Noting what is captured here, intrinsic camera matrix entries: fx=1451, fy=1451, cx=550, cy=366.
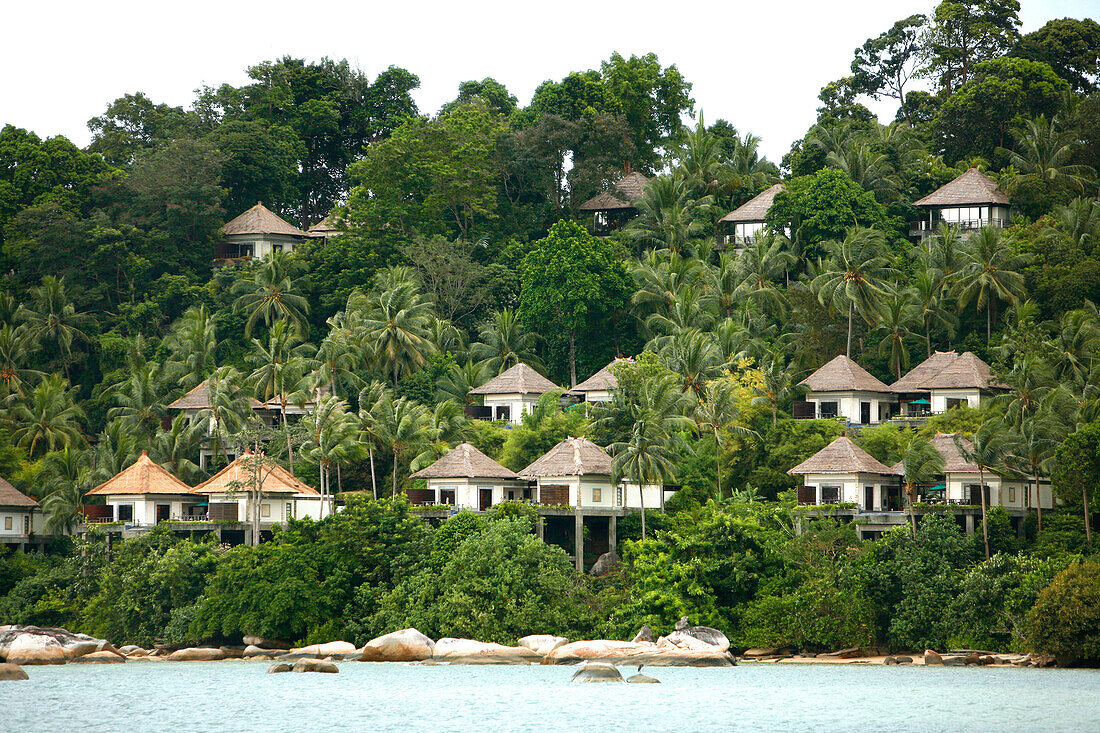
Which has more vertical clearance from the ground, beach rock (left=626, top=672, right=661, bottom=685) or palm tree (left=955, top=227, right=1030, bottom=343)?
palm tree (left=955, top=227, right=1030, bottom=343)

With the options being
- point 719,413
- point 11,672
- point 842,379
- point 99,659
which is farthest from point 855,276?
point 11,672

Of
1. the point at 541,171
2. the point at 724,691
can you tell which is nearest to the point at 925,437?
the point at 724,691

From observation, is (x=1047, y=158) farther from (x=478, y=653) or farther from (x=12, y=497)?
(x=12, y=497)

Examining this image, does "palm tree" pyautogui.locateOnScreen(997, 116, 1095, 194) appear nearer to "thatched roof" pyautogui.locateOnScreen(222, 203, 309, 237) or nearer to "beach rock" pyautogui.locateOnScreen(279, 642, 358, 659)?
"thatched roof" pyautogui.locateOnScreen(222, 203, 309, 237)

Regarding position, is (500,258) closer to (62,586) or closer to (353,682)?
(62,586)

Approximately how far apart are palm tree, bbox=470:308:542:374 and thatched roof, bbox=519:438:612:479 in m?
16.7

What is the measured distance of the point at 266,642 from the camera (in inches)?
2405

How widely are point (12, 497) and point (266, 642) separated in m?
21.4

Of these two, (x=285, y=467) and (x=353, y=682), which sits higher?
(x=285, y=467)

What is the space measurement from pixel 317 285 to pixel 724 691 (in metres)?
48.4

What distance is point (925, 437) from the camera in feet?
223

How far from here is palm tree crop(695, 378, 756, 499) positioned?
68438 millimetres

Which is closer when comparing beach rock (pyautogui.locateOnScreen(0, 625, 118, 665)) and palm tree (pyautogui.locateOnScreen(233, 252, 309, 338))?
beach rock (pyautogui.locateOnScreen(0, 625, 118, 665))

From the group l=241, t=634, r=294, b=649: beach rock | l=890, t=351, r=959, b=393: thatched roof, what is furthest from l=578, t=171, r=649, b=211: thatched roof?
l=241, t=634, r=294, b=649: beach rock
